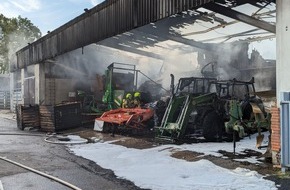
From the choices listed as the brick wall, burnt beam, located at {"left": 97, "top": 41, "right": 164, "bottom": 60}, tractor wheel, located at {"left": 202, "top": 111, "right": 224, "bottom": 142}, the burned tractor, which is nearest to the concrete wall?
the brick wall

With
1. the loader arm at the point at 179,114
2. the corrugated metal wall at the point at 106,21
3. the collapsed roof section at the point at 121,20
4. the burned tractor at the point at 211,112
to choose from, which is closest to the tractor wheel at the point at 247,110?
the burned tractor at the point at 211,112

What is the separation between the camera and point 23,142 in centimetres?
1375

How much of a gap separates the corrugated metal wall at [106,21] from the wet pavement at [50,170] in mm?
4927

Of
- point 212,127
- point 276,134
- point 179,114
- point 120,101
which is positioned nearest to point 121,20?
point 179,114

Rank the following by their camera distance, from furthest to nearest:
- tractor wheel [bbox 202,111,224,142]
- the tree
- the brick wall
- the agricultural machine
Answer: the tree → the agricultural machine → tractor wheel [bbox 202,111,224,142] → the brick wall

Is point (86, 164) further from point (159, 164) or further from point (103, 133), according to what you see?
point (103, 133)

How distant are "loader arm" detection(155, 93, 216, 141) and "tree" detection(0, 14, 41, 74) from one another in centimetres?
4533

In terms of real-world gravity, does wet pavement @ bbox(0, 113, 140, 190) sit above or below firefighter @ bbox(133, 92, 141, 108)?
below

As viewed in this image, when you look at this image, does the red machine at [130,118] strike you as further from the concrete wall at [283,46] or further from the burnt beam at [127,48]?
the concrete wall at [283,46]

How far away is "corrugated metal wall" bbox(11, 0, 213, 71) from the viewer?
11.1 metres

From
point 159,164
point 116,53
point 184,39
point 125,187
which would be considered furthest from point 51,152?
point 116,53

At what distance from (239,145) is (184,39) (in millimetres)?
7196

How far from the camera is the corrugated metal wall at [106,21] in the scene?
1112 centimetres

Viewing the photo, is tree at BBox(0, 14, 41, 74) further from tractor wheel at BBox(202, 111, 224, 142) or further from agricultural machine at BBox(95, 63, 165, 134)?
tractor wheel at BBox(202, 111, 224, 142)
